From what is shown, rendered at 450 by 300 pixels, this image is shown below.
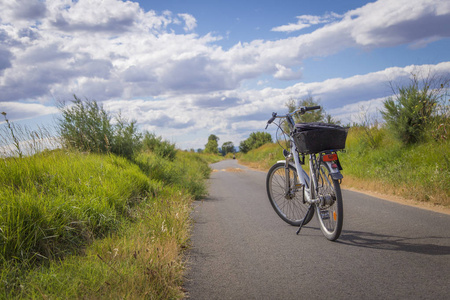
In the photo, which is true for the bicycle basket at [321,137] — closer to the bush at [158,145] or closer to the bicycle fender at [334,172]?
the bicycle fender at [334,172]

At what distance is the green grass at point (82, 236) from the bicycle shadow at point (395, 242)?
8.04ft

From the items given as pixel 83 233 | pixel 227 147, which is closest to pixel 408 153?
pixel 83 233

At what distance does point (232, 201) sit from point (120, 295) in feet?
19.5

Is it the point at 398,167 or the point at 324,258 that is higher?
the point at 398,167

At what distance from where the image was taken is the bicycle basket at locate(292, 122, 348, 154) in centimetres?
441

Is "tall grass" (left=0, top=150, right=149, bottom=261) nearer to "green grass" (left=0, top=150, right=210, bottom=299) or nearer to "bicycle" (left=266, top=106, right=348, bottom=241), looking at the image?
"green grass" (left=0, top=150, right=210, bottom=299)

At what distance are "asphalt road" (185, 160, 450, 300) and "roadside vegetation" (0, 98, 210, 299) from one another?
443 mm

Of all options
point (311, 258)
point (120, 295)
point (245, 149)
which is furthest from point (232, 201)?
point (245, 149)

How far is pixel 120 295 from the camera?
2.64 meters

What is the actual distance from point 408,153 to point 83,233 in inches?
388

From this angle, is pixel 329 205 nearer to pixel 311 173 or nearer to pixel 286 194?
pixel 311 173

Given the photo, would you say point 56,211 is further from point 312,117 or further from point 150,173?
point 312,117

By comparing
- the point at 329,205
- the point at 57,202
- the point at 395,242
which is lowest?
the point at 395,242

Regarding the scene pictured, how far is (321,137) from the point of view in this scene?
444 cm
